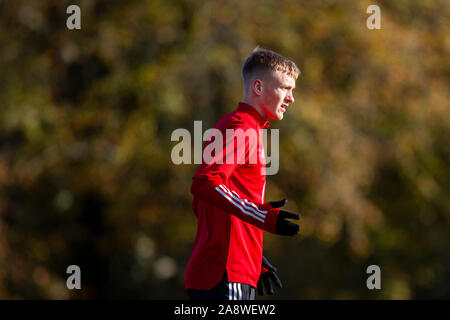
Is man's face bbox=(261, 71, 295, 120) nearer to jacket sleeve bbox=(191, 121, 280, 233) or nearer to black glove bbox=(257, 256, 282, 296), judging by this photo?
jacket sleeve bbox=(191, 121, 280, 233)

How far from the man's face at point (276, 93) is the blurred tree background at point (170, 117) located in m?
7.03

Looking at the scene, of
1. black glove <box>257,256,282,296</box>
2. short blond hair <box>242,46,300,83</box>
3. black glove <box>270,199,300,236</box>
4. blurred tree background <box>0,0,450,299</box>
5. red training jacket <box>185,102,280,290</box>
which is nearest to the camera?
black glove <box>270,199,300,236</box>

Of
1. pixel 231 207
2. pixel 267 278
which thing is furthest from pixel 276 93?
pixel 267 278

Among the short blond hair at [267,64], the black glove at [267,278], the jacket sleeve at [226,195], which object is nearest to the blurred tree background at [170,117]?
the black glove at [267,278]

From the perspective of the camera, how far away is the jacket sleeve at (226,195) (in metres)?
2.90

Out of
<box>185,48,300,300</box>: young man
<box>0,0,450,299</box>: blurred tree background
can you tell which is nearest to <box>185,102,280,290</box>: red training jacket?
<box>185,48,300,300</box>: young man

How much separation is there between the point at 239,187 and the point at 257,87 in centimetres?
44

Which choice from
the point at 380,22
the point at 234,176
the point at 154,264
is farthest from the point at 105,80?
the point at 234,176

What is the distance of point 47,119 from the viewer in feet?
34.6

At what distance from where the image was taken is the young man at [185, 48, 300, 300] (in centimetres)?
299

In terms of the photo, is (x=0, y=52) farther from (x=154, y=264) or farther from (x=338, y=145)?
(x=338, y=145)

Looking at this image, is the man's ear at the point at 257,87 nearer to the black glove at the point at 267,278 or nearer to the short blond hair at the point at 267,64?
the short blond hair at the point at 267,64

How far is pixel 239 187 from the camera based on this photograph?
124 inches

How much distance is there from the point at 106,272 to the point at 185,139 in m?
3.65
